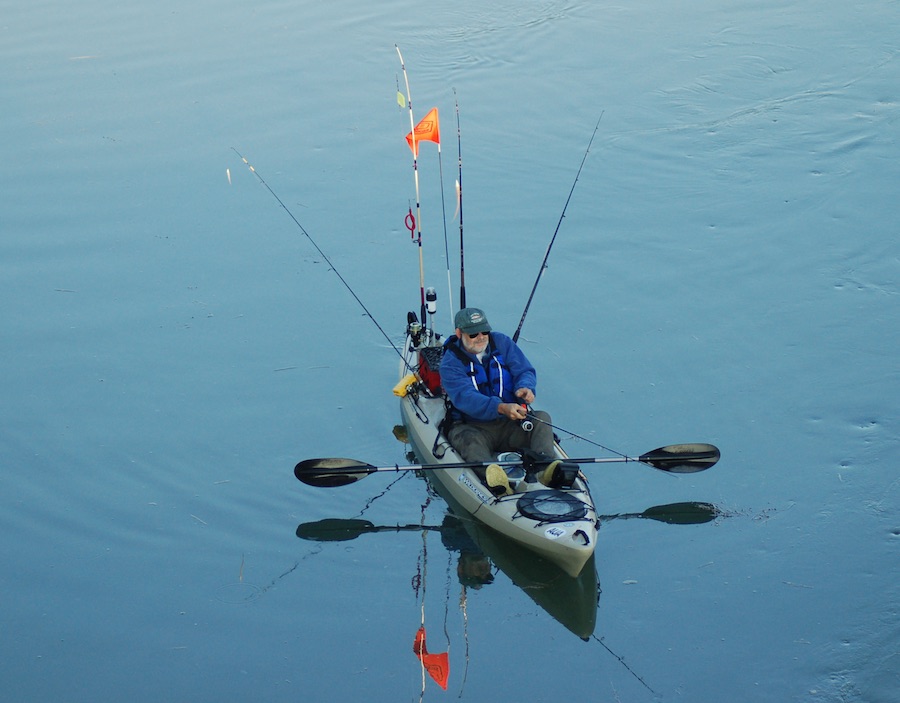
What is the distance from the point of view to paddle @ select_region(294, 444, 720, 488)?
6.58 meters

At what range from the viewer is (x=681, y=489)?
22.6 feet

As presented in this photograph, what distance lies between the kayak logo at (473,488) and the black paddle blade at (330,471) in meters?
0.56

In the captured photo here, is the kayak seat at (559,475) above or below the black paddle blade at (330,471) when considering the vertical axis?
above

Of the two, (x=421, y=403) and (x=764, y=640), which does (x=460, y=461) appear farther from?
(x=764, y=640)

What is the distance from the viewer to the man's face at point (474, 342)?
6676mm

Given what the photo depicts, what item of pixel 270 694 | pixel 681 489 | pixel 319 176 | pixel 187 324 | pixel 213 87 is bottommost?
pixel 270 694

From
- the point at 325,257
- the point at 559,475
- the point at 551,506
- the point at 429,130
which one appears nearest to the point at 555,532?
the point at 551,506

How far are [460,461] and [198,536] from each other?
1599mm

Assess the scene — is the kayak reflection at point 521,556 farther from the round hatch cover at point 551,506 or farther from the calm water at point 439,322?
the round hatch cover at point 551,506

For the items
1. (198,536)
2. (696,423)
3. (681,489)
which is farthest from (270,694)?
(696,423)

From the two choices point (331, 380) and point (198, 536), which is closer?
point (198, 536)

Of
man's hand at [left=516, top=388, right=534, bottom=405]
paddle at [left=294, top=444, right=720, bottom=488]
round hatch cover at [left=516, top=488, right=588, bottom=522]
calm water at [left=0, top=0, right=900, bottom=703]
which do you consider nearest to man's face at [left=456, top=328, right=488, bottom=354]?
man's hand at [left=516, top=388, right=534, bottom=405]

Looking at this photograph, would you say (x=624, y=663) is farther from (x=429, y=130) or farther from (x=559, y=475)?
(x=429, y=130)

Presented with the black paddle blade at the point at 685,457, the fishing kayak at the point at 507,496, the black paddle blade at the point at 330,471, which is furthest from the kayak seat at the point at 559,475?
the black paddle blade at the point at 330,471
